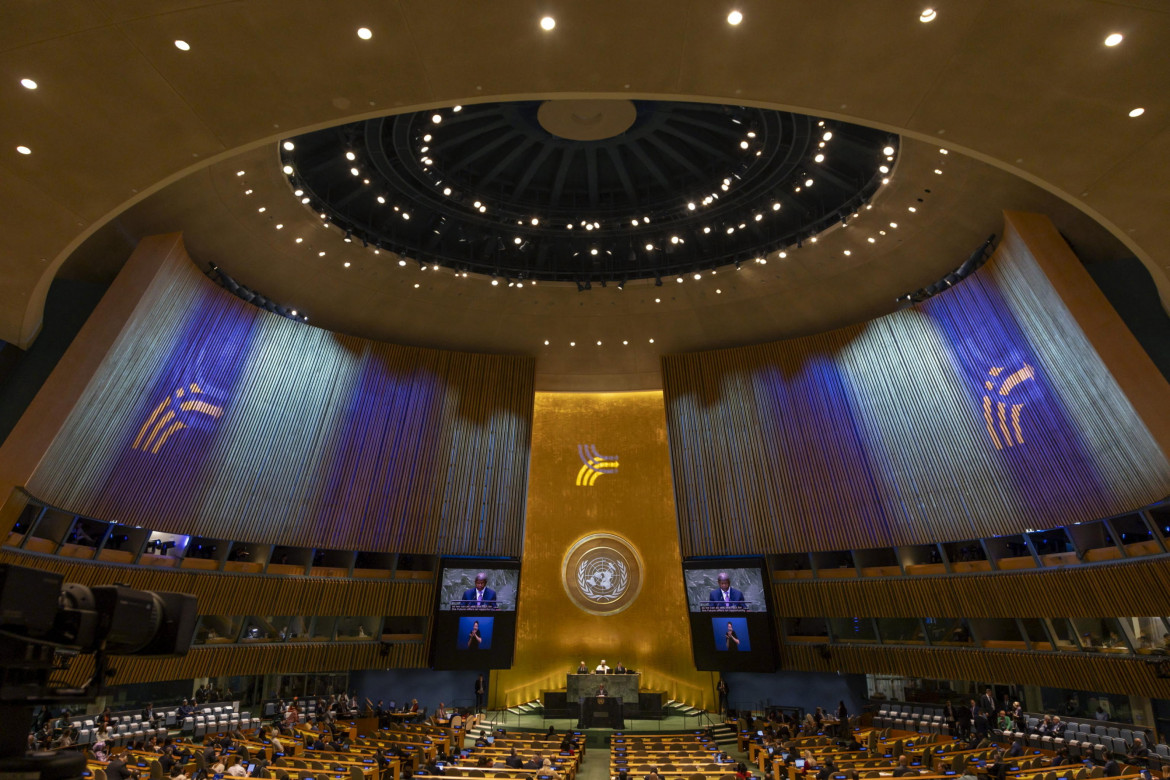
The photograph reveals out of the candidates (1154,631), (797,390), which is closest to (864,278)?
(797,390)

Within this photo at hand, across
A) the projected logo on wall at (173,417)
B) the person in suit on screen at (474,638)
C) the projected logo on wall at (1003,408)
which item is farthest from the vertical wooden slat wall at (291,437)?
the projected logo on wall at (1003,408)

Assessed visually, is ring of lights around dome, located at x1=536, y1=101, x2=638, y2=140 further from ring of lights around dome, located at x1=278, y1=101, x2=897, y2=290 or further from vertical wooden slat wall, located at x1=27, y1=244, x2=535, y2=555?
vertical wooden slat wall, located at x1=27, y1=244, x2=535, y2=555

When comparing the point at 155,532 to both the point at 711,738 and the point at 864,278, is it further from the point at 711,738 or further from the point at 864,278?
the point at 864,278

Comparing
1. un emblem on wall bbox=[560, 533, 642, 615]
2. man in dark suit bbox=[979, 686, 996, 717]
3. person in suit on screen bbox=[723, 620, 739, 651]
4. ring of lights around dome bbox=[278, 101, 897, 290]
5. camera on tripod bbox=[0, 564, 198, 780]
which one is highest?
ring of lights around dome bbox=[278, 101, 897, 290]

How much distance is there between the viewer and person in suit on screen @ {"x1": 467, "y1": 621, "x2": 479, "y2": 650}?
61.1 ft

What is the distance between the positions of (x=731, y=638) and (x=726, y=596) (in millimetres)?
1110

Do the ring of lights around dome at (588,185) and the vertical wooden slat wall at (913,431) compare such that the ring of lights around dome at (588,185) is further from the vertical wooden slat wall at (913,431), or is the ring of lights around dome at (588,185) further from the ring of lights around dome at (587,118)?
the vertical wooden slat wall at (913,431)

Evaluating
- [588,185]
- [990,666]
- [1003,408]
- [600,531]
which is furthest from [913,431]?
[600,531]

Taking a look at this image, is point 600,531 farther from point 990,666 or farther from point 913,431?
point 990,666

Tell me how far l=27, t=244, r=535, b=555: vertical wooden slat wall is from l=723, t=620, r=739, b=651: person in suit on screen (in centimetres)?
667

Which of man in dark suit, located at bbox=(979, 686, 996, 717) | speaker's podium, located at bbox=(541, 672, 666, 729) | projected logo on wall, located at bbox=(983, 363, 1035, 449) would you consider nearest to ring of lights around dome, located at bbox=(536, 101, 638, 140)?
projected logo on wall, located at bbox=(983, 363, 1035, 449)

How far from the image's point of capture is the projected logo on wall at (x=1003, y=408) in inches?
573

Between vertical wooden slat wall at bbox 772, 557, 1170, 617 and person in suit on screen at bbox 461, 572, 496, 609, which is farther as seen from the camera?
person in suit on screen at bbox 461, 572, 496, 609

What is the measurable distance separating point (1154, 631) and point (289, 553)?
798 inches
